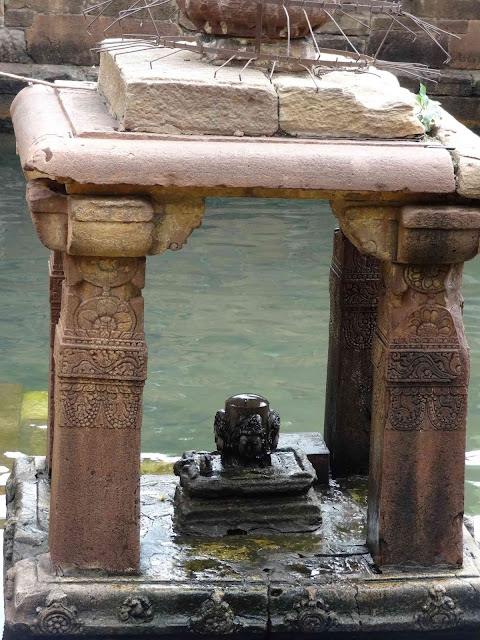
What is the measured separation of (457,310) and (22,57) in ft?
32.2

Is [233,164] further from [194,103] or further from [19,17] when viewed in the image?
[19,17]

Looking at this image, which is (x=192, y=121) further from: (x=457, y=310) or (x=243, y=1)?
(x=457, y=310)

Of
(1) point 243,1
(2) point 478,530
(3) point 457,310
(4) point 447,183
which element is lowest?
(2) point 478,530

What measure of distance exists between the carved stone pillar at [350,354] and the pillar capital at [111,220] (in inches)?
51.6

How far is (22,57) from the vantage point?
13234 millimetres

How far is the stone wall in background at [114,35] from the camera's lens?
43.1ft

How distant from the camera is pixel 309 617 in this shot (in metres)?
4.28

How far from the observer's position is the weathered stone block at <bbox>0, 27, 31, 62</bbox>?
43.2 feet

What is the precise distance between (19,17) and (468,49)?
16.4ft

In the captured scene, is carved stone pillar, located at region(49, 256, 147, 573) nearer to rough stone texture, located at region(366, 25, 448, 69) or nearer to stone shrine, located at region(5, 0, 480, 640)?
stone shrine, located at region(5, 0, 480, 640)

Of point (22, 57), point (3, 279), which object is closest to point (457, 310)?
point (3, 279)

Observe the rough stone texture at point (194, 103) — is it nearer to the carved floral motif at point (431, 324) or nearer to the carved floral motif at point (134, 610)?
the carved floral motif at point (431, 324)

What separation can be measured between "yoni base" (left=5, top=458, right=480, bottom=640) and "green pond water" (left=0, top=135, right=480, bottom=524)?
4.95 ft

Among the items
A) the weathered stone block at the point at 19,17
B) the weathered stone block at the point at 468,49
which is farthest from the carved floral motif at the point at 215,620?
the weathered stone block at the point at 468,49
